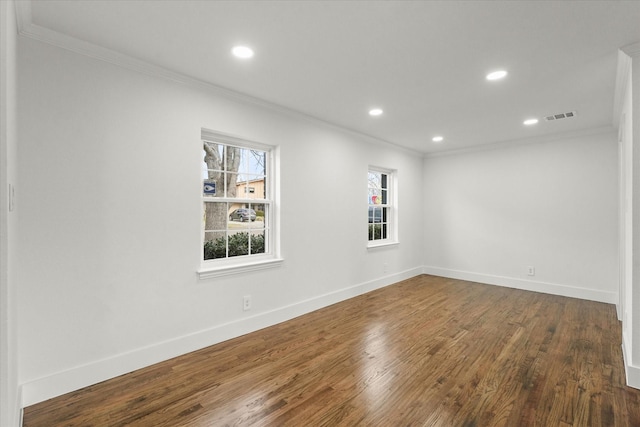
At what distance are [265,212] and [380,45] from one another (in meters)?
2.19

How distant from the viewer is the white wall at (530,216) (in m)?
4.64

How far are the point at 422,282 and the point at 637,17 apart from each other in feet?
14.9

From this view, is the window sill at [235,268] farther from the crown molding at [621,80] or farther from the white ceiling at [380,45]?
the crown molding at [621,80]

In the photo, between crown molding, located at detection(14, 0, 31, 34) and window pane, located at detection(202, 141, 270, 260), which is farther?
window pane, located at detection(202, 141, 270, 260)

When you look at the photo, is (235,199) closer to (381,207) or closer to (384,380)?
(384,380)

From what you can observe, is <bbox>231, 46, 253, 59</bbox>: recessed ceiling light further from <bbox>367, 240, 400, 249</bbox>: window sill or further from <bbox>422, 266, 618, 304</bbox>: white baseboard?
<bbox>422, 266, 618, 304</bbox>: white baseboard

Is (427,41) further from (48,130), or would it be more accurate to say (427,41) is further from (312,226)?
(48,130)

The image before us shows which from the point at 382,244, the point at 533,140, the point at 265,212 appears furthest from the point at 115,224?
the point at 533,140

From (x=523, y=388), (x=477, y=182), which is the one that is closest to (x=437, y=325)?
(x=523, y=388)

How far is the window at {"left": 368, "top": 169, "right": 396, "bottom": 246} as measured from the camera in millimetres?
5520

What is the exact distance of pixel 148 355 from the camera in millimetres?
2660

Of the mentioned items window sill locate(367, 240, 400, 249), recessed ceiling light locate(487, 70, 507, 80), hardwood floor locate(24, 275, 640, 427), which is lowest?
hardwood floor locate(24, 275, 640, 427)

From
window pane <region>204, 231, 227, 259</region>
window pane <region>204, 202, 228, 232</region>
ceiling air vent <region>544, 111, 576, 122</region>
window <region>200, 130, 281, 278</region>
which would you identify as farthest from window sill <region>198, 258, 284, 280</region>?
ceiling air vent <region>544, 111, 576, 122</region>

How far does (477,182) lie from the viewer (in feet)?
19.2
